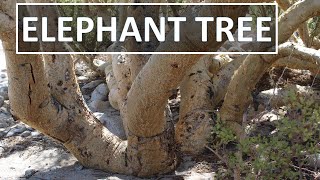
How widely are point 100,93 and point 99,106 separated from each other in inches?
13.1

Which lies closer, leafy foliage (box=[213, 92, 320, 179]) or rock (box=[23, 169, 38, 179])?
leafy foliage (box=[213, 92, 320, 179])

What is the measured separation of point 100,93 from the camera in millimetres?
7402

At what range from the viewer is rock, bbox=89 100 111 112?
7.05m

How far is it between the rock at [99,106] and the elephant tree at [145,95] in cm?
111

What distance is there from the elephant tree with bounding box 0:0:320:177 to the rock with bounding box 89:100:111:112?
3.64 feet

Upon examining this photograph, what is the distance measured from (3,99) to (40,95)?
3.32m


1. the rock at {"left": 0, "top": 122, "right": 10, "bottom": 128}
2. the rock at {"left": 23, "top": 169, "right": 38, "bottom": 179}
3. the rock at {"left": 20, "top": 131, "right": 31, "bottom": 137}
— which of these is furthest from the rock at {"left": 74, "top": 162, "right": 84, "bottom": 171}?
the rock at {"left": 0, "top": 122, "right": 10, "bottom": 128}

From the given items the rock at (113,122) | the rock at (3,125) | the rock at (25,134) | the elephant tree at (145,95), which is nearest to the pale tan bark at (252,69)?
the elephant tree at (145,95)

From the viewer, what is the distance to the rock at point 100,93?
730 centimetres

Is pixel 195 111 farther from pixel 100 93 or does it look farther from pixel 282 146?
pixel 282 146

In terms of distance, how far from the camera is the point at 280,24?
507cm

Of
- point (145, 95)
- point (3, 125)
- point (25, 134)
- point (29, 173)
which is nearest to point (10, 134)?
point (25, 134)

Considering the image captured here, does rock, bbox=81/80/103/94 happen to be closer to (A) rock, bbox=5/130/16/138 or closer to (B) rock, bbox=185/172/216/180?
(A) rock, bbox=5/130/16/138

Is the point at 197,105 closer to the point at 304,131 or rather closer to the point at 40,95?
the point at 40,95
